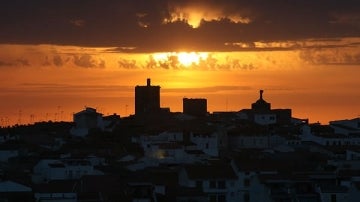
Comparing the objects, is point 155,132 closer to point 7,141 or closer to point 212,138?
point 212,138

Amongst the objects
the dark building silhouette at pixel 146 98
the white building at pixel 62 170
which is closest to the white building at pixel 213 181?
the white building at pixel 62 170

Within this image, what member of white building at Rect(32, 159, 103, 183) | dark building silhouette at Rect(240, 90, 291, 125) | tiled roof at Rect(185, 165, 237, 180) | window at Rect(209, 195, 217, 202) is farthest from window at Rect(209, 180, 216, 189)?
dark building silhouette at Rect(240, 90, 291, 125)

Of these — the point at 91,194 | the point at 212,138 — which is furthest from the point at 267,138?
the point at 91,194

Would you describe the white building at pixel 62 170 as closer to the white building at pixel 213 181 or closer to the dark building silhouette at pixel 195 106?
the white building at pixel 213 181

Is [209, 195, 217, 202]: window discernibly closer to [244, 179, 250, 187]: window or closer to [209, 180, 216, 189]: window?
[209, 180, 216, 189]: window

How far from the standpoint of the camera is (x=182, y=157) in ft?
310

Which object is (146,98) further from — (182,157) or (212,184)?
(212,184)

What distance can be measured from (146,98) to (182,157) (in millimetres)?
44915

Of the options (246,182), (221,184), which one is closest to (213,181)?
(221,184)

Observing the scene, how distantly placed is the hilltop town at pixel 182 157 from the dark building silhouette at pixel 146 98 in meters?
0.12

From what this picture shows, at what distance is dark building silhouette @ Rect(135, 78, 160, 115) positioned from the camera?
138 m

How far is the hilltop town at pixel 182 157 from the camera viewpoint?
2788 inches

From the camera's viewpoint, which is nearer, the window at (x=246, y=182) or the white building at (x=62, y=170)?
the window at (x=246, y=182)

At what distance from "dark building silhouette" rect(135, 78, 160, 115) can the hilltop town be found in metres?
0.12
